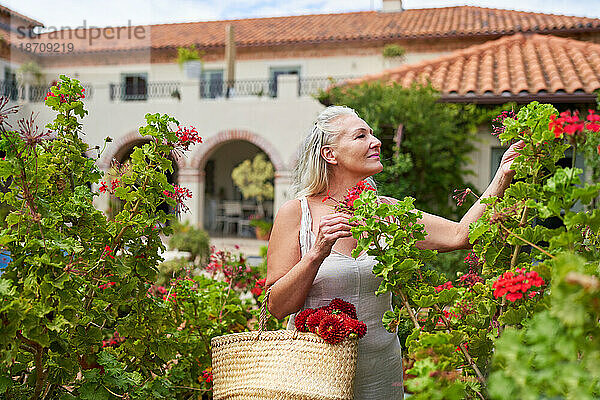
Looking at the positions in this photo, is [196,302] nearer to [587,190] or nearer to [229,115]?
[587,190]

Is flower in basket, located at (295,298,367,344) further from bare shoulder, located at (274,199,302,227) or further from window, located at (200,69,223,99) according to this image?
window, located at (200,69,223,99)

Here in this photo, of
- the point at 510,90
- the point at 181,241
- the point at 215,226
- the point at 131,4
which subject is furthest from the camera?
the point at 215,226

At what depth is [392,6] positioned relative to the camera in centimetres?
1827

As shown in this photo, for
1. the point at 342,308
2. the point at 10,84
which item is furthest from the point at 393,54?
the point at 342,308

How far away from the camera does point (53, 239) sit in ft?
5.63

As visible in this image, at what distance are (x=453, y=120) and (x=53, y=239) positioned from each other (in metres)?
6.93

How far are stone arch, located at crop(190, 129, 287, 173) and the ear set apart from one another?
39.3 ft

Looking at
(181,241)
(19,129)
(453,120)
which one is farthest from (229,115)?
(19,129)

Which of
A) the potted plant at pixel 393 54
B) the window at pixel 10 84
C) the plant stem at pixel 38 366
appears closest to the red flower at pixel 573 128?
the plant stem at pixel 38 366

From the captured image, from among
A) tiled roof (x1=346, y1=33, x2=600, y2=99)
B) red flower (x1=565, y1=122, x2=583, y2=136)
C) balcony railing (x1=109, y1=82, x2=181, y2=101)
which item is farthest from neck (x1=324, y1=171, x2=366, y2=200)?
Answer: balcony railing (x1=109, y1=82, x2=181, y2=101)

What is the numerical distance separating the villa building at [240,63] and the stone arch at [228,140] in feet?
0.09

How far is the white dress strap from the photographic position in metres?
2.12

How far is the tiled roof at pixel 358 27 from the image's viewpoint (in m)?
14.8

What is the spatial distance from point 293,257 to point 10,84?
17488 mm
